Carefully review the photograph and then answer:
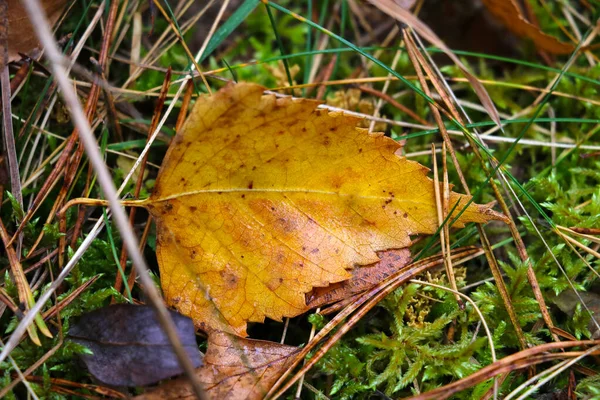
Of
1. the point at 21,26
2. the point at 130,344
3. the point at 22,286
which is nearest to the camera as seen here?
the point at 130,344

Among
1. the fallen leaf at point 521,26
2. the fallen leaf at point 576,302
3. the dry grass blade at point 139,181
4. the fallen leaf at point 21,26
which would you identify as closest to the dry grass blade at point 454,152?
the fallen leaf at point 576,302

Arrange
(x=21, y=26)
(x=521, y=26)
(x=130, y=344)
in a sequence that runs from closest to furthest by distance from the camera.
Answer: (x=130, y=344), (x=21, y=26), (x=521, y=26)

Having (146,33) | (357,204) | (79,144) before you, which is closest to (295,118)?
(357,204)

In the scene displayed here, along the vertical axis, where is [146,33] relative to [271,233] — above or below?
above

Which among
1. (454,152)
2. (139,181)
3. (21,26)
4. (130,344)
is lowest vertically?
(130,344)

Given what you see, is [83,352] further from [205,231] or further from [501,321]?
[501,321]

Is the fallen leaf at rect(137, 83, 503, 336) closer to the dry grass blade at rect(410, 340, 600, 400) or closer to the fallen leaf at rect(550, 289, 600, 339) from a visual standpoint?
the dry grass blade at rect(410, 340, 600, 400)

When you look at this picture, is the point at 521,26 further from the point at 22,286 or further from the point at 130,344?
the point at 22,286

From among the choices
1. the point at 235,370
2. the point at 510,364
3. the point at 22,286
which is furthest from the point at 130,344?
the point at 510,364
